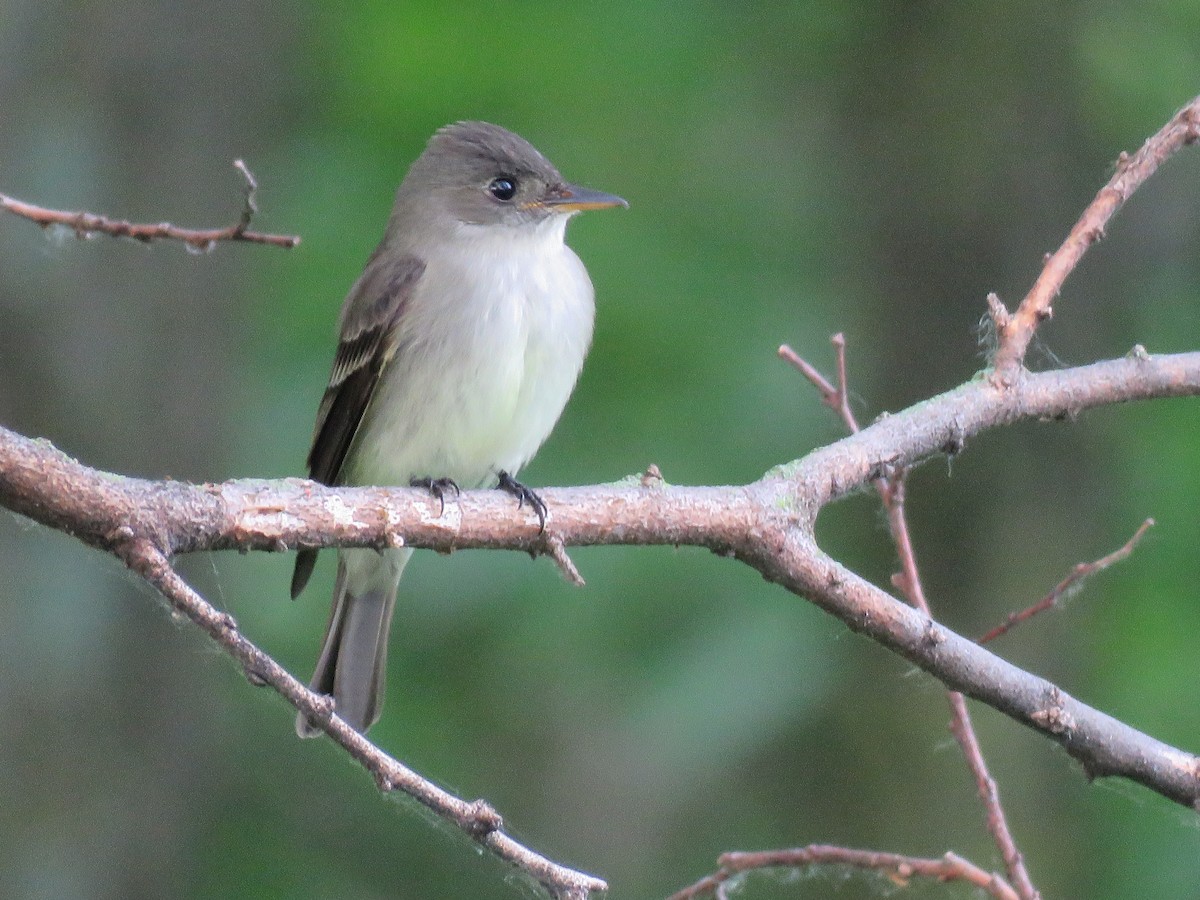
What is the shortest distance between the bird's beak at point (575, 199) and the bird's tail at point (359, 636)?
1182 millimetres

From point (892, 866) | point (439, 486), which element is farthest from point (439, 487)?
point (892, 866)

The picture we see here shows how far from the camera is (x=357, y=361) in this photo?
4.80 metres

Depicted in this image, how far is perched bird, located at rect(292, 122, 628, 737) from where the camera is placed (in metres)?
4.48

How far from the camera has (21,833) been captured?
5.59 metres

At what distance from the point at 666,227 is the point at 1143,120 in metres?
2.10

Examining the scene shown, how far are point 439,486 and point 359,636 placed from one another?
1575mm

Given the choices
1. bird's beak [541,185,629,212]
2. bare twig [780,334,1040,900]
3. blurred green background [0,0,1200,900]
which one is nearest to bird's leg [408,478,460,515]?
bare twig [780,334,1040,900]

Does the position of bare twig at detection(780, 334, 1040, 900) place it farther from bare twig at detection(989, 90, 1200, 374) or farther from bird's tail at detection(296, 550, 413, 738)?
bird's tail at detection(296, 550, 413, 738)

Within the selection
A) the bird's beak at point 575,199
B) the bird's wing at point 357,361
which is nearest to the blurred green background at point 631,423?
the bird's wing at point 357,361

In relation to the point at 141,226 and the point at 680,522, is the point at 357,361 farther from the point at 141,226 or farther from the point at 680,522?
the point at 680,522

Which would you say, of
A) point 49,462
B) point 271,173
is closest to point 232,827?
point 271,173

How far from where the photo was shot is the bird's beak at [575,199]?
4.71 meters

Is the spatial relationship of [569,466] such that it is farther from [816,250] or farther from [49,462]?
[49,462]

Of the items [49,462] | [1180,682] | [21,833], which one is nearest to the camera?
[49,462]
